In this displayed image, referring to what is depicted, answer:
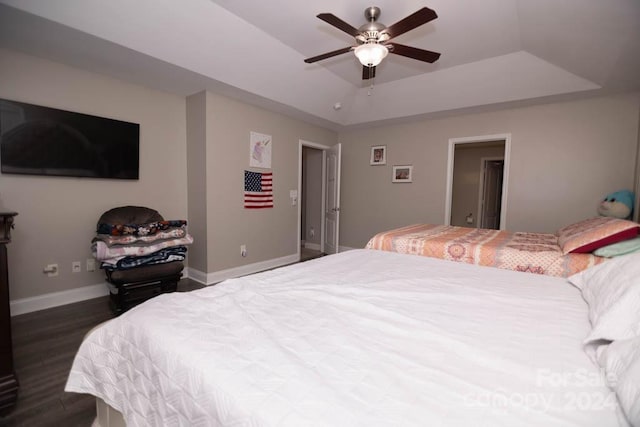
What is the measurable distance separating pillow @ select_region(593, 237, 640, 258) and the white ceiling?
171cm

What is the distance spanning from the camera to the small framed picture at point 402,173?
485 centimetres

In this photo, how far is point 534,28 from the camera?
2682 mm

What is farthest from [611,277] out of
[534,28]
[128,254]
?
[128,254]

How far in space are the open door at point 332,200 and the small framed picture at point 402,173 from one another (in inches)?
39.6

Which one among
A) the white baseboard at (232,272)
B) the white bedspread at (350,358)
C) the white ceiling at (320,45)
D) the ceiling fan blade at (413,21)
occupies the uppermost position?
the white ceiling at (320,45)

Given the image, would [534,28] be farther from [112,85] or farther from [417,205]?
[112,85]

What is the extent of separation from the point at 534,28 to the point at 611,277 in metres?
2.62

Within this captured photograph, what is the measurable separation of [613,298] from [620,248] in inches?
50.9

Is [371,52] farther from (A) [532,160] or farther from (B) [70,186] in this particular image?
(B) [70,186]

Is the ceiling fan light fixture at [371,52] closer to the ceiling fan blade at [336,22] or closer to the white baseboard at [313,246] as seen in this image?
the ceiling fan blade at [336,22]

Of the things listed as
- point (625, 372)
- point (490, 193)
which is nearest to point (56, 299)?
point (625, 372)

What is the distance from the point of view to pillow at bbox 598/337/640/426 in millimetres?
585

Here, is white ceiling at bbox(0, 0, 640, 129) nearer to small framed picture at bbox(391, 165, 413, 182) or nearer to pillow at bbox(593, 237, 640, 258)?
small framed picture at bbox(391, 165, 413, 182)

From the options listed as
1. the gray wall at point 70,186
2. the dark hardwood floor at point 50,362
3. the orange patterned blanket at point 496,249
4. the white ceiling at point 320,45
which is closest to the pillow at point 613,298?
the orange patterned blanket at point 496,249
